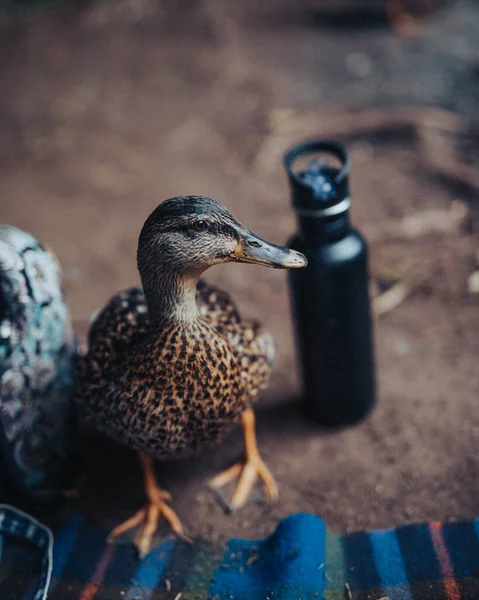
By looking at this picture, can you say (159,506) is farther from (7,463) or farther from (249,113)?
(249,113)

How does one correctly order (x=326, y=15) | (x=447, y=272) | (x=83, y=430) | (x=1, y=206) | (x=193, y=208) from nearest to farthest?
1. (x=193, y=208)
2. (x=83, y=430)
3. (x=447, y=272)
4. (x=1, y=206)
5. (x=326, y=15)

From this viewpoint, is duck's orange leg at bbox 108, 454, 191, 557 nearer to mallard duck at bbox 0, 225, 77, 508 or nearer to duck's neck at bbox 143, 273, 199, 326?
mallard duck at bbox 0, 225, 77, 508

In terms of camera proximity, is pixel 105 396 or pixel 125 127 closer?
pixel 105 396

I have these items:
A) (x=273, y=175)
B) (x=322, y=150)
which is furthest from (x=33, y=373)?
(x=273, y=175)

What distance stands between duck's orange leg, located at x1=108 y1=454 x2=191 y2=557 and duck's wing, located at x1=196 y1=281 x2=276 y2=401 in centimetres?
47

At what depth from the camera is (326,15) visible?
5914 millimetres

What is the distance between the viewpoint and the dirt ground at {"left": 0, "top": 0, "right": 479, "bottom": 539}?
2.58 metres

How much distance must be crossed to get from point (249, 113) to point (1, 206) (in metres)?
1.81

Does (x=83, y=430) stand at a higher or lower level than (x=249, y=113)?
lower

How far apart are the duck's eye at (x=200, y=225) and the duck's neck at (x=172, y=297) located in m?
0.18

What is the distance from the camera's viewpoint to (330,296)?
2416 millimetres

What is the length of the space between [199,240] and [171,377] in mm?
439

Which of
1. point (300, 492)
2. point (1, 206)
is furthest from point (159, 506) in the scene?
point (1, 206)

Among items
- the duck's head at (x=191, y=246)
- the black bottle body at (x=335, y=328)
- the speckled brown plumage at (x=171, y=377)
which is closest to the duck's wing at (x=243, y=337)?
the speckled brown plumage at (x=171, y=377)
